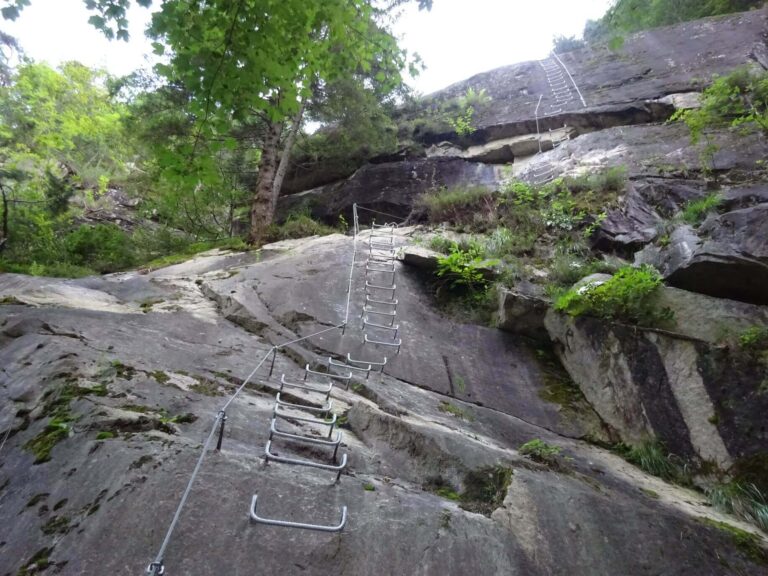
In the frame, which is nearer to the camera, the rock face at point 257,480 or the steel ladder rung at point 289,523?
the rock face at point 257,480

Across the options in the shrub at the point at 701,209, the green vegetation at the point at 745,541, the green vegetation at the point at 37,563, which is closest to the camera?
the green vegetation at the point at 37,563

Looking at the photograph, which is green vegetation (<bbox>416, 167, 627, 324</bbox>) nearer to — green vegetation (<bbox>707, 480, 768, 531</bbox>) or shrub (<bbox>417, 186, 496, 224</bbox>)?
shrub (<bbox>417, 186, 496, 224</bbox>)

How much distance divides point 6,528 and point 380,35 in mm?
5571

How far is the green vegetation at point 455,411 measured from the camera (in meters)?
5.08

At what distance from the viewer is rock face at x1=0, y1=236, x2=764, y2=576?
2.09 m

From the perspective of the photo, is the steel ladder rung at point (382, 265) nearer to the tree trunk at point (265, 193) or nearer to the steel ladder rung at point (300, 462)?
the tree trunk at point (265, 193)

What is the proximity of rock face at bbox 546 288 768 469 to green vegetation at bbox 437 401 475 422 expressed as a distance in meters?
2.02

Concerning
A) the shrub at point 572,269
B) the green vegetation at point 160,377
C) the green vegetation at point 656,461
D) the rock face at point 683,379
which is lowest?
the green vegetation at point 656,461

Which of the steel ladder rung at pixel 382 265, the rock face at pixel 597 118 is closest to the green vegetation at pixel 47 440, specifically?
the steel ladder rung at pixel 382 265

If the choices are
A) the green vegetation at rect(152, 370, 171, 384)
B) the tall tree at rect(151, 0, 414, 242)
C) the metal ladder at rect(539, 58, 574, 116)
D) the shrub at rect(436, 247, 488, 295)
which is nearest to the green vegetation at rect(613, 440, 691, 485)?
the shrub at rect(436, 247, 488, 295)

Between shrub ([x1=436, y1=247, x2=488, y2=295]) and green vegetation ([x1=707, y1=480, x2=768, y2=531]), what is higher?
shrub ([x1=436, y1=247, x2=488, y2=295])

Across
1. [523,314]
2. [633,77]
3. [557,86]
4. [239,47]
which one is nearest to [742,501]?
[523,314]

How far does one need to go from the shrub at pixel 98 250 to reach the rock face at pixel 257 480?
395 centimetres

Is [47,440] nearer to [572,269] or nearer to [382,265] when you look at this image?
[382,265]
